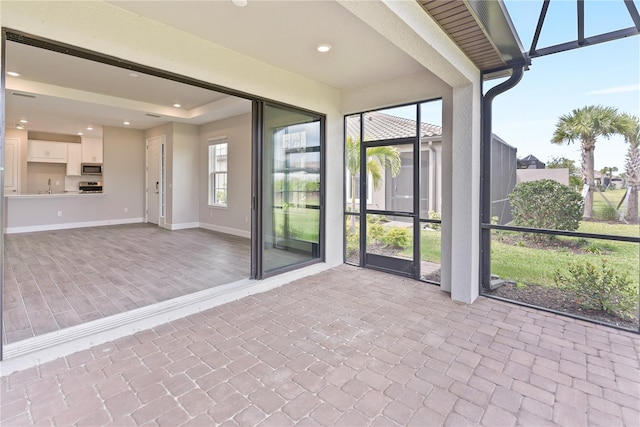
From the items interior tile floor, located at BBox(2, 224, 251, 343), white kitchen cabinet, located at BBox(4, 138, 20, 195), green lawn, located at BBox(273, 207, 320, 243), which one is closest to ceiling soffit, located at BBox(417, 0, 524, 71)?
green lawn, located at BBox(273, 207, 320, 243)

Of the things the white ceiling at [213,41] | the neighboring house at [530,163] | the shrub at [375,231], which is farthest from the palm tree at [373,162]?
the neighboring house at [530,163]

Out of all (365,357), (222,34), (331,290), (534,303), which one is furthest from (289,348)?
(222,34)

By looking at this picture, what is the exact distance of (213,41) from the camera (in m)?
3.29

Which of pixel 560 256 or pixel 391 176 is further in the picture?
pixel 391 176

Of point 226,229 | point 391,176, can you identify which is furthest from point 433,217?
point 226,229

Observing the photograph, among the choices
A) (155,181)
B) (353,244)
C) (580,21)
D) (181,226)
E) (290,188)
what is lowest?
(353,244)

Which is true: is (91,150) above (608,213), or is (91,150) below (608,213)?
above

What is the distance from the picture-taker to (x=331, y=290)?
391cm

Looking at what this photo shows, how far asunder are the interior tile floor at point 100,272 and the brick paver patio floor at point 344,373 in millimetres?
782

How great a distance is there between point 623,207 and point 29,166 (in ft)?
42.7

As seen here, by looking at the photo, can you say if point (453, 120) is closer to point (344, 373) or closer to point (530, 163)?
point (530, 163)

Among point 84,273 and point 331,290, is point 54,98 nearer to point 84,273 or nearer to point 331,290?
point 84,273

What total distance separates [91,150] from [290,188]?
8.44 m

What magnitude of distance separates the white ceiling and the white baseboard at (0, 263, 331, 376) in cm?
270
